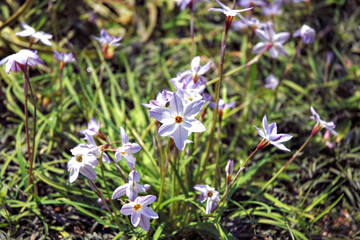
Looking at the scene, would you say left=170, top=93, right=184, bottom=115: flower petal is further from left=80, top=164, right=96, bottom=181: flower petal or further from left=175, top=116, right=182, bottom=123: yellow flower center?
left=80, top=164, right=96, bottom=181: flower petal

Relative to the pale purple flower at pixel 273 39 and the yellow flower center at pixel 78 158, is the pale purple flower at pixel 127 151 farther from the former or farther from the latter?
the pale purple flower at pixel 273 39

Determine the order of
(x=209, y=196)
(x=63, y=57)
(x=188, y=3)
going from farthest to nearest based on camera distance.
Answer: (x=63, y=57) < (x=188, y=3) < (x=209, y=196)

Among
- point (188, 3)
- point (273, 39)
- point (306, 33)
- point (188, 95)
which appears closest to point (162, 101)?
point (188, 95)

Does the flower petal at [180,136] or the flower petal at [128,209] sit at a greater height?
the flower petal at [180,136]

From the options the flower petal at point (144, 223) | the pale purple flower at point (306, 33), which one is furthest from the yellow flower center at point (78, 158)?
the pale purple flower at point (306, 33)

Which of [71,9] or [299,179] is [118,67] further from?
[299,179]

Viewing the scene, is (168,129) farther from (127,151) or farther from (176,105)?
(127,151)

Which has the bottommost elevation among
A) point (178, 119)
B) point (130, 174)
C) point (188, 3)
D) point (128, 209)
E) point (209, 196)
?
point (209, 196)
